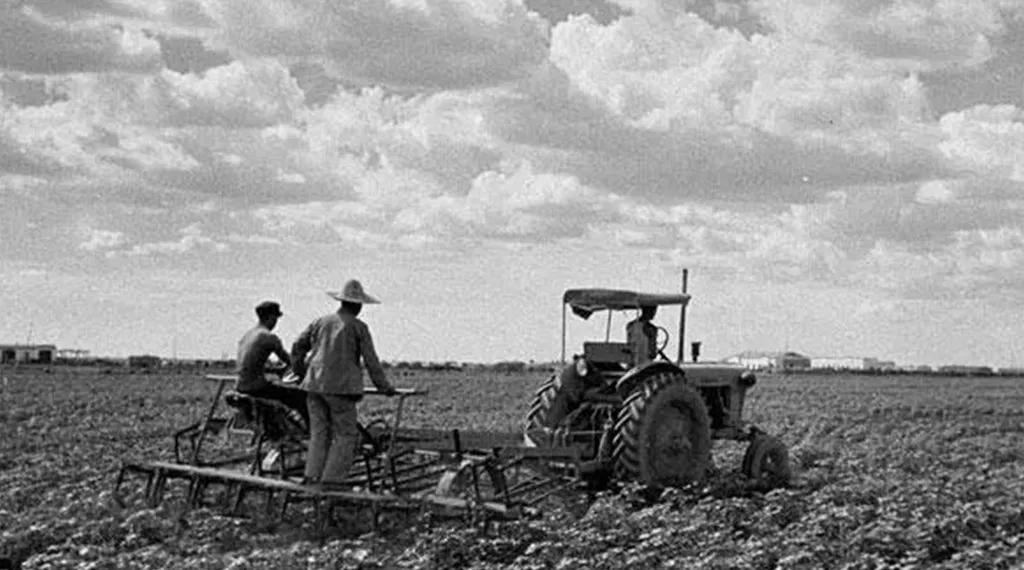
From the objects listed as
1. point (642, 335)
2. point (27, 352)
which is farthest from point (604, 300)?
point (27, 352)

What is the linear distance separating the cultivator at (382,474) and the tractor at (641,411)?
74 cm

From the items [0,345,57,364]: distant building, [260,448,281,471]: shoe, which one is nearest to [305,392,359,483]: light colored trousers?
[260,448,281,471]: shoe

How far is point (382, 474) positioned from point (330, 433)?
0.98 m

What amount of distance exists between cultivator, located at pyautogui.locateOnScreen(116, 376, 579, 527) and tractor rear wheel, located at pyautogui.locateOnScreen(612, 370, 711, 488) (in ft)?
2.30

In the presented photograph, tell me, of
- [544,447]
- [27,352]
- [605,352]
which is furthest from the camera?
[27,352]

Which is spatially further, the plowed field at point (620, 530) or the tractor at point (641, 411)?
the tractor at point (641, 411)

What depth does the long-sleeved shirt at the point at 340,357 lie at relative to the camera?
11344 mm

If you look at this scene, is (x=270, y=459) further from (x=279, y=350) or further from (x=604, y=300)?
(x=604, y=300)

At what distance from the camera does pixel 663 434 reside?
1380 centimetres

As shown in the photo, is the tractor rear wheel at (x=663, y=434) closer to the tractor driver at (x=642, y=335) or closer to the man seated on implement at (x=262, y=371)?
the tractor driver at (x=642, y=335)

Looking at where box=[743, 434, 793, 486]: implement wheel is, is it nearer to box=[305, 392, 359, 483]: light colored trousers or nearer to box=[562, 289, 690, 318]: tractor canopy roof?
box=[562, 289, 690, 318]: tractor canopy roof

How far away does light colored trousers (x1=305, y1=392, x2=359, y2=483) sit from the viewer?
37.4 ft

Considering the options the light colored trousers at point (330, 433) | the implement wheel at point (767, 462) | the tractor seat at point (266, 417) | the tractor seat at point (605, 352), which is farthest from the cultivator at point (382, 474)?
the implement wheel at point (767, 462)

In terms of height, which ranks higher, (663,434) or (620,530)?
(663,434)
